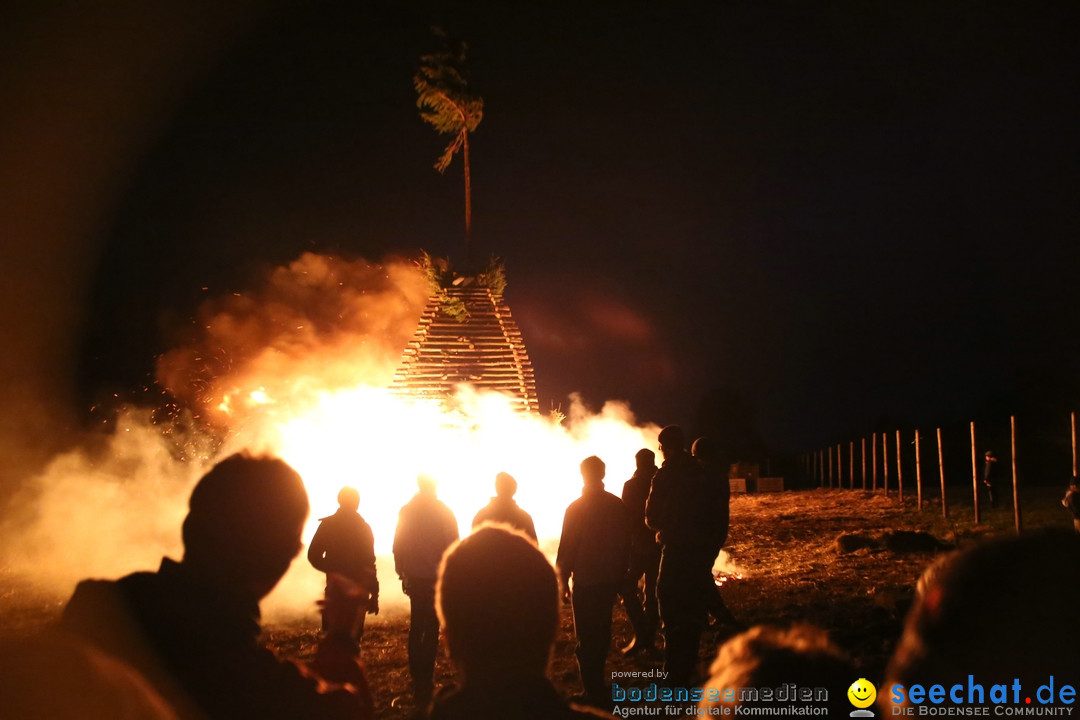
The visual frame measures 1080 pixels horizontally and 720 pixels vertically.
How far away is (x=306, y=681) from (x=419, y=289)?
20.4 meters

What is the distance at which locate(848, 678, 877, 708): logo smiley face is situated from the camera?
6.60 feet

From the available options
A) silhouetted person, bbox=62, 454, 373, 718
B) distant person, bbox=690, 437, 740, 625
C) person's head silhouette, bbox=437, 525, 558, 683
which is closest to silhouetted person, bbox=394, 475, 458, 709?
distant person, bbox=690, 437, 740, 625

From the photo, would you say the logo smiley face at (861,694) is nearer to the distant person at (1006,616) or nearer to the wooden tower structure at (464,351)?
the distant person at (1006,616)

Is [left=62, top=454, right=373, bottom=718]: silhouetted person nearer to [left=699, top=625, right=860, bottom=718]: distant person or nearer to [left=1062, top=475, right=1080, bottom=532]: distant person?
[left=699, top=625, right=860, bottom=718]: distant person

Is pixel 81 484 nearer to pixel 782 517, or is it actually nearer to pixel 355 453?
pixel 355 453

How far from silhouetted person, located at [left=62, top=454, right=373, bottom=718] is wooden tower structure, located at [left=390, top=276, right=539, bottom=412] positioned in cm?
1182

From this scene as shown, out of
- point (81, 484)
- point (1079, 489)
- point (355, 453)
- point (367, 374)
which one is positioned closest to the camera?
point (1079, 489)

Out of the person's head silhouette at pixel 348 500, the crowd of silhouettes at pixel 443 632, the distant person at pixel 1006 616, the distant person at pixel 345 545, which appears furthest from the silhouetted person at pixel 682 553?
the distant person at pixel 1006 616

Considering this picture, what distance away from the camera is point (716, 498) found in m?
7.29

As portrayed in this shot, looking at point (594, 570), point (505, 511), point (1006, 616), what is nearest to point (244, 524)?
point (1006, 616)

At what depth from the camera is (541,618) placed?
7.32 feet

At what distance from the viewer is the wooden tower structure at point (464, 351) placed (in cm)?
1459

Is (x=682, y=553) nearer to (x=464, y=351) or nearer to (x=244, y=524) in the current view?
(x=244, y=524)

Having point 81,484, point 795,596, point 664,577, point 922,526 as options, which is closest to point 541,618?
point 664,577
